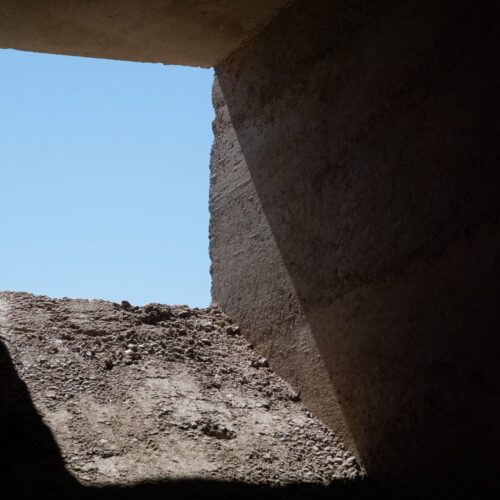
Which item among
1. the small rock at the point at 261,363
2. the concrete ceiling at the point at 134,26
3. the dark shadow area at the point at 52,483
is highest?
the concrete ceiling at the point at 134,26

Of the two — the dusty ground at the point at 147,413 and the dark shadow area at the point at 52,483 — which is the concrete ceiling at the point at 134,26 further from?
the dark shadow area at the point at 52,483

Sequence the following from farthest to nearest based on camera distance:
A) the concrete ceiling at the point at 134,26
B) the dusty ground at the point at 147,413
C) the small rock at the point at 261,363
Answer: the small rock at the point at 261,363, the concrete ceiling at the point at 134,26, the dusty ground at the point at 147,413

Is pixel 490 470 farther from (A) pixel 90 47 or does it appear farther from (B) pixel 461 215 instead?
(A) pixel 90 47

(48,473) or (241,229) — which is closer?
(48,473)

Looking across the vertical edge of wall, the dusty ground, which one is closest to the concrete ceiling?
the vertical edge of wall

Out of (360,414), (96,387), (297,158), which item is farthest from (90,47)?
(360,414)

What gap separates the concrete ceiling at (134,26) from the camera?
14.9 ft

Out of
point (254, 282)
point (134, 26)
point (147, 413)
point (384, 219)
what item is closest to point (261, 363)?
point (254, 282)

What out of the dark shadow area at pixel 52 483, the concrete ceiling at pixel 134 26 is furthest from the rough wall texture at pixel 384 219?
the dark shadow area at pixel 52 483

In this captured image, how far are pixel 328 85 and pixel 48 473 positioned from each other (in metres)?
2.74

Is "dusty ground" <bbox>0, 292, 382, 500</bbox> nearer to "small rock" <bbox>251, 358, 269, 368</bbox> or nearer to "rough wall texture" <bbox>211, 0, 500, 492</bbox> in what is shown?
"small rock" <bbox>251, 358, 269, 368</bbox>

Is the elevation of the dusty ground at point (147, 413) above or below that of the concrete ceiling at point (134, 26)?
below

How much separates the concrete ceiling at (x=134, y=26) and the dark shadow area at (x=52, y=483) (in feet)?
7.36

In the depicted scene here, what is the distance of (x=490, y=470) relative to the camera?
3.29 m
